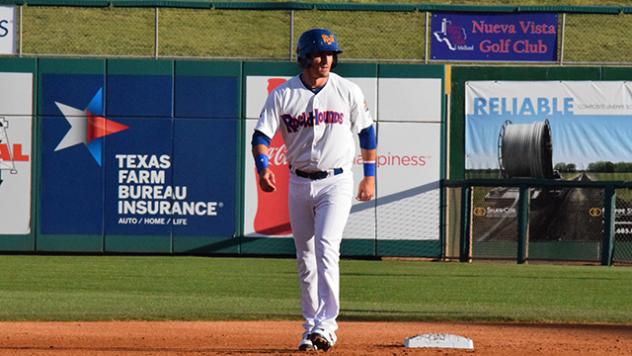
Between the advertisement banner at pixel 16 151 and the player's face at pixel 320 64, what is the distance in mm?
14181

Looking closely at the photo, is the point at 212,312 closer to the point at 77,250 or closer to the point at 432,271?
the point at 432,271

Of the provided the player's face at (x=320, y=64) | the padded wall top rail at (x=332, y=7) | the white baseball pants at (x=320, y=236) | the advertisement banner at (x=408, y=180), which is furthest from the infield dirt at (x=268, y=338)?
the padded wall top rail at (x=332, y=7)

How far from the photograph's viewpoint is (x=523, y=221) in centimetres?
2089

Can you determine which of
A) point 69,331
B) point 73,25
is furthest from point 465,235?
point 73,25

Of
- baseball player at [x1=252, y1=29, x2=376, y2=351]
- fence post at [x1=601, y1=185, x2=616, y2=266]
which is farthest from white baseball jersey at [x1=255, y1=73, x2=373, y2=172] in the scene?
fence post at [x1=601, y1=185, x2=616, y2=266]

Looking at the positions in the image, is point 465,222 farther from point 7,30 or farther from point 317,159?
point 317,159

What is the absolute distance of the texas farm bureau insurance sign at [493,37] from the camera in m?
22.9

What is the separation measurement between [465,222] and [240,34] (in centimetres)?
1827

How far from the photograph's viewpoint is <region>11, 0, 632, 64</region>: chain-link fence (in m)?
36.3

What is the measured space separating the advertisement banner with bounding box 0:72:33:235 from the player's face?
1418 cm

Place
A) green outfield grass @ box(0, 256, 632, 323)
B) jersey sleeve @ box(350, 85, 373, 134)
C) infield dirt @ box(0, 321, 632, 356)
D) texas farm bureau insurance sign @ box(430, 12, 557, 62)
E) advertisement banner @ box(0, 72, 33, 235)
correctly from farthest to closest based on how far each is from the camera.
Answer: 1. texas farm bureau insurance sign @ box(430, 12, 557, 62)
2. advertisement banner @ box(0, 72, 33, 235)
3. green outfield grass @ box(0, 256, 632, 323)
4. infield dirt @ box(0, 321, 632, 356)
5. jersey sleeve @ box(350, 85, 373, 134)

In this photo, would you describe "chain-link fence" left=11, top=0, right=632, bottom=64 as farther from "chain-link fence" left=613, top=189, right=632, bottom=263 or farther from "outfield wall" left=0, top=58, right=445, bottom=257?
"chain-link fence" left=613, top=189, right=632, bottom=263

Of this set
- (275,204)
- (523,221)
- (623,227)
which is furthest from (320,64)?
(623,227)

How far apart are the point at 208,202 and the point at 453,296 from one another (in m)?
7.89
